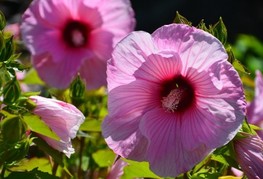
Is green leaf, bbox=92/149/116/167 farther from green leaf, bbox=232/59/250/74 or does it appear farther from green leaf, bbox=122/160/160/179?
green leaf, bbox=232/59/250/74

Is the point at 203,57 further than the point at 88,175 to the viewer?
No

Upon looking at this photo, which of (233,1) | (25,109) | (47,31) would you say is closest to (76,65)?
(47,31)

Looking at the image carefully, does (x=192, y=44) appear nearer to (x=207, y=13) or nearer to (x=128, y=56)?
(x=128, y=56)

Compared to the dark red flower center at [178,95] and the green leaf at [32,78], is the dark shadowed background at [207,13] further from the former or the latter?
the dark red flower center at [178,95]

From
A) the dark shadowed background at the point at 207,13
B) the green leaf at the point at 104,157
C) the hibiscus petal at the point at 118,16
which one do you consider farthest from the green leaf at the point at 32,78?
the dark shadowed background at the point at 207,13

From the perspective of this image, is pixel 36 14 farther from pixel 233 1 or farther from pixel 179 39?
pixel 233 1

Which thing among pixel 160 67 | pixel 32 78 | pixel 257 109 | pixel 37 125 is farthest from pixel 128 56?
pixel 32 78
